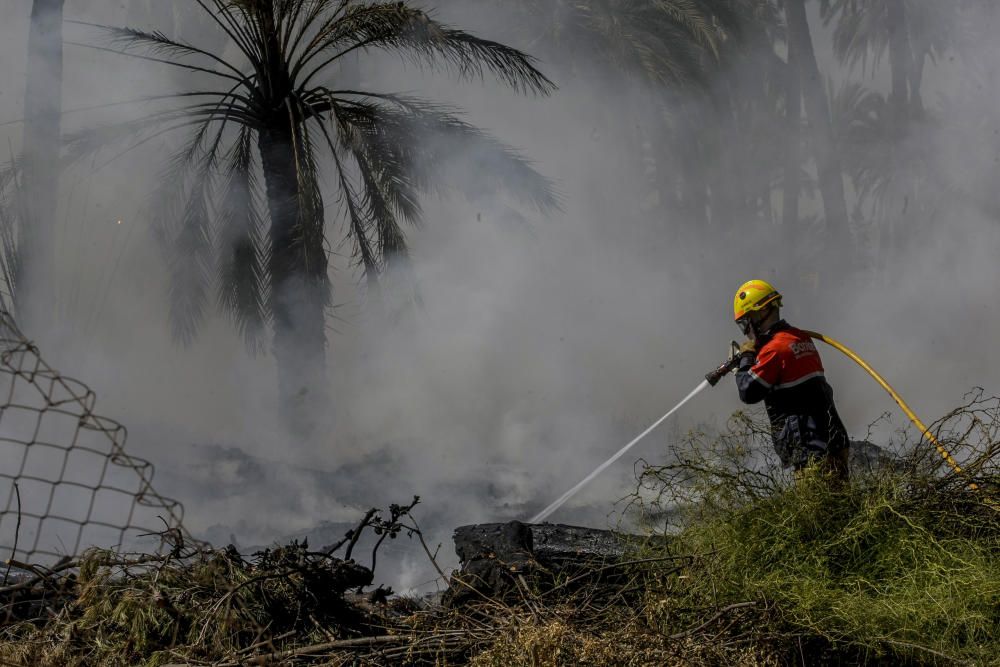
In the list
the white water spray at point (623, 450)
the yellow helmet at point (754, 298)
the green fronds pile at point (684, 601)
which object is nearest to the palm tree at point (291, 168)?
the white water spray at point (623, 450)

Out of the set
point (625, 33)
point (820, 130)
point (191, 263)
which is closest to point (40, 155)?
point (191, 263)

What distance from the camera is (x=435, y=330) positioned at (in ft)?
54.1

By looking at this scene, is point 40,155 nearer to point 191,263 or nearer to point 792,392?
point 191,263

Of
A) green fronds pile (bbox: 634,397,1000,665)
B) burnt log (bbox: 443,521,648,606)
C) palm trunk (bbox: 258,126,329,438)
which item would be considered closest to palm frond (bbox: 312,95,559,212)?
palm trunk (bbox: 258,126,329,438)

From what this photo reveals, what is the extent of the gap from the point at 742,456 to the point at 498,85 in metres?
17.5

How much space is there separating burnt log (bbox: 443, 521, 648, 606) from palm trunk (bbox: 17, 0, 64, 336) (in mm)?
8109

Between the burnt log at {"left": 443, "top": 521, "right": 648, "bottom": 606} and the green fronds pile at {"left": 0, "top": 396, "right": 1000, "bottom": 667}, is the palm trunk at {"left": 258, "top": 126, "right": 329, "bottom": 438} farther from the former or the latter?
the green fronds pile at {"left": 0, "top": 396, "right": 1000, "bottom": 667}

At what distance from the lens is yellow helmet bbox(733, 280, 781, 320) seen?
6328 mm

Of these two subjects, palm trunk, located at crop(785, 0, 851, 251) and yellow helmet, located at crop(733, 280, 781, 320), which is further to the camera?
palm trunk, located at crop(785, 0, 851, 251)

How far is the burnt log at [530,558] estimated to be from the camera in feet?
14.1

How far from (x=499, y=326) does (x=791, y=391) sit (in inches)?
458

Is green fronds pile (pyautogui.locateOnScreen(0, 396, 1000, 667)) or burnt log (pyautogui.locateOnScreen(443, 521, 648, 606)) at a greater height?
burnt log (pyautogui.locateOnScreen(443, 521, 648, 606))

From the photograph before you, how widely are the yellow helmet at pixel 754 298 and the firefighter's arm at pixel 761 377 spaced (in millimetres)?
406

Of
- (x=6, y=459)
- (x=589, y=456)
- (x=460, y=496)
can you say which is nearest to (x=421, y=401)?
(x=589, y=456)
